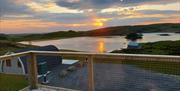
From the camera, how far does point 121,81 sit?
3916mm

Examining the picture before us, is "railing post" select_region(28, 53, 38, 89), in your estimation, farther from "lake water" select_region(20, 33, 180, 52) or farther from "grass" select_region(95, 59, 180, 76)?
"lake water" select_region(20, 33, 180, 52)

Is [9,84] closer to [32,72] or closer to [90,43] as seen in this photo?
[32,72]

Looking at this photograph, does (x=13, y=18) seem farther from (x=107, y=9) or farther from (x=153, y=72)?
(x=153, y=72)

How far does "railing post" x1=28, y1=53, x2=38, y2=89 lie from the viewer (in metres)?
4.36

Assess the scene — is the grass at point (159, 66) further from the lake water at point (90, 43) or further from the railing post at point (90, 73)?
the lake water at point (90, 43)

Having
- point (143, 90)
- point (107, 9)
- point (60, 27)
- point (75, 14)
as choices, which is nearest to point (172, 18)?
point (107, 9)

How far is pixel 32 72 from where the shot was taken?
441cm

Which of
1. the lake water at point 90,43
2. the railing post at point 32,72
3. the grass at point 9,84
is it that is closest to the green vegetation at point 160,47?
the lake water at point 90,43

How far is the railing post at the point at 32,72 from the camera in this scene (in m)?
4.36

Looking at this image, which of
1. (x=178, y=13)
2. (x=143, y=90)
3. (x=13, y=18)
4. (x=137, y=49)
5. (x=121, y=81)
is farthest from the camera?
(x=137, y=49)

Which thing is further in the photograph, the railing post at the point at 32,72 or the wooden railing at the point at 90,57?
the railing post at the point at 32,72

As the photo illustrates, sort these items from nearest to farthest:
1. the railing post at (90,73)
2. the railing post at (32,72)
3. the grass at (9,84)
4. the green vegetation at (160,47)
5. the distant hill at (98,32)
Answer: the railing post at (90,73) < the railing post at (32,72) < the grass at (9,84) < the distant hill at (98,32) < the green vegetation at (160,47)

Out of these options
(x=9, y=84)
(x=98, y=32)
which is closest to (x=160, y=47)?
(x=98, y=32)

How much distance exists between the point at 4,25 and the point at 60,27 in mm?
3778
